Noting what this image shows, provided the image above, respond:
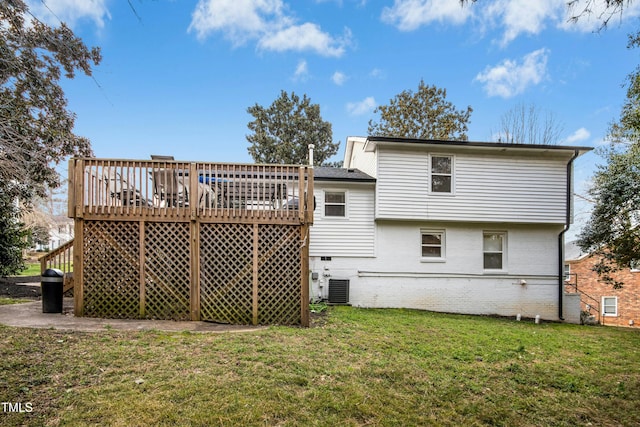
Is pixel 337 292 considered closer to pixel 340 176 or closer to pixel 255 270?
pixel 340 176

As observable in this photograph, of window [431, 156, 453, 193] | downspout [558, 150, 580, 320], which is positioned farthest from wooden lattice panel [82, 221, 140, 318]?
downspout [558, 150, 580, 320]

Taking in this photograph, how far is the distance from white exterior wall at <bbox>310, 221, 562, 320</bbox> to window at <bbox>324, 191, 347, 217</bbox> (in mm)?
1302

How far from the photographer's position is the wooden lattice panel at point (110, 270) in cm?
643

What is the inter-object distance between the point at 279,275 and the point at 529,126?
55.2 ft

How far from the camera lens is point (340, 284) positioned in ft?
35.1

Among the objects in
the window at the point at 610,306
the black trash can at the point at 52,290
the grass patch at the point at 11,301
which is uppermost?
the black trash can at the point at 52,290

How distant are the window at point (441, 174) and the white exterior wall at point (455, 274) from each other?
3.90 feet

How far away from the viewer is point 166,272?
6.55m

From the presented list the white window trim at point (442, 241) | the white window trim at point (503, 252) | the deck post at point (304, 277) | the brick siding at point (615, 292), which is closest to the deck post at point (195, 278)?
the deck post at point (304, 277)

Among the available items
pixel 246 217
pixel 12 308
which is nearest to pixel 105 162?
pixel 246 217

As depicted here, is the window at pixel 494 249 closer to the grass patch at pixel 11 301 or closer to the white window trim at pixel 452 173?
the white window trim at pixel 452 173

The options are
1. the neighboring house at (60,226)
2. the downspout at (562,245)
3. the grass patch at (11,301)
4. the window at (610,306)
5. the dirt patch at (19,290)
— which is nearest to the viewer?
the grass patch at (11,301)

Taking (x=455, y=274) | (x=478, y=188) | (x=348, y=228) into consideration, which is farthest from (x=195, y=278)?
(x=478, y=188)

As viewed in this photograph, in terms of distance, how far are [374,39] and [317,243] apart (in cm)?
851
